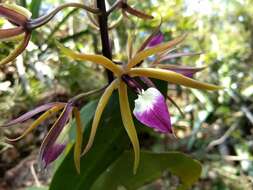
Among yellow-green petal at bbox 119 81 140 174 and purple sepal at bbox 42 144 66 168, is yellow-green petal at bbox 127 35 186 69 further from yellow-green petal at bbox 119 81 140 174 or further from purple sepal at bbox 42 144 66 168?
purple sepal at bbox 42 144 66 168

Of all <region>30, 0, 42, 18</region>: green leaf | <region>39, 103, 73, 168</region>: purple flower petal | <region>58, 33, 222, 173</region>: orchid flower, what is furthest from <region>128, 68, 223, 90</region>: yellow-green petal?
<region>30, 0, 42, 18</region>: green leaf

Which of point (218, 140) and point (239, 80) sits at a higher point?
point (239, 80)

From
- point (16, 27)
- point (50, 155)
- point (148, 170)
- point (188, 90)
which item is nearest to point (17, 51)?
point (16, 27)

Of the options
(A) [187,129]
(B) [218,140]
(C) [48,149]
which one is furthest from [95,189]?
(A) [187,129]

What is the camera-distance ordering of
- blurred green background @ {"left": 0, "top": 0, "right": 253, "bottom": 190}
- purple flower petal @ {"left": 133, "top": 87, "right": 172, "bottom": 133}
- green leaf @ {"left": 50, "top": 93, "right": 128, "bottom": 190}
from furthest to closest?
blurred green background @ {"left": 0, "top": 0, "right": 253, "bottom": 190}, green leaf @ {"left": 50, "top": 93, "right": 128, "bottom": 190}, purple flower petal @ {"left": 133, "top": 87, "right": 172, "bottom": 133}

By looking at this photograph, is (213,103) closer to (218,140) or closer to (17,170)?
(218,140)

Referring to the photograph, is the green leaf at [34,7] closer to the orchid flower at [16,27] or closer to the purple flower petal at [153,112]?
the orchid flower at [16,27]

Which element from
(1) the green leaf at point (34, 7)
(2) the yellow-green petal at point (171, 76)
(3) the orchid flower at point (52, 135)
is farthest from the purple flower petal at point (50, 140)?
(1) the green leaf at point (34, 7)
